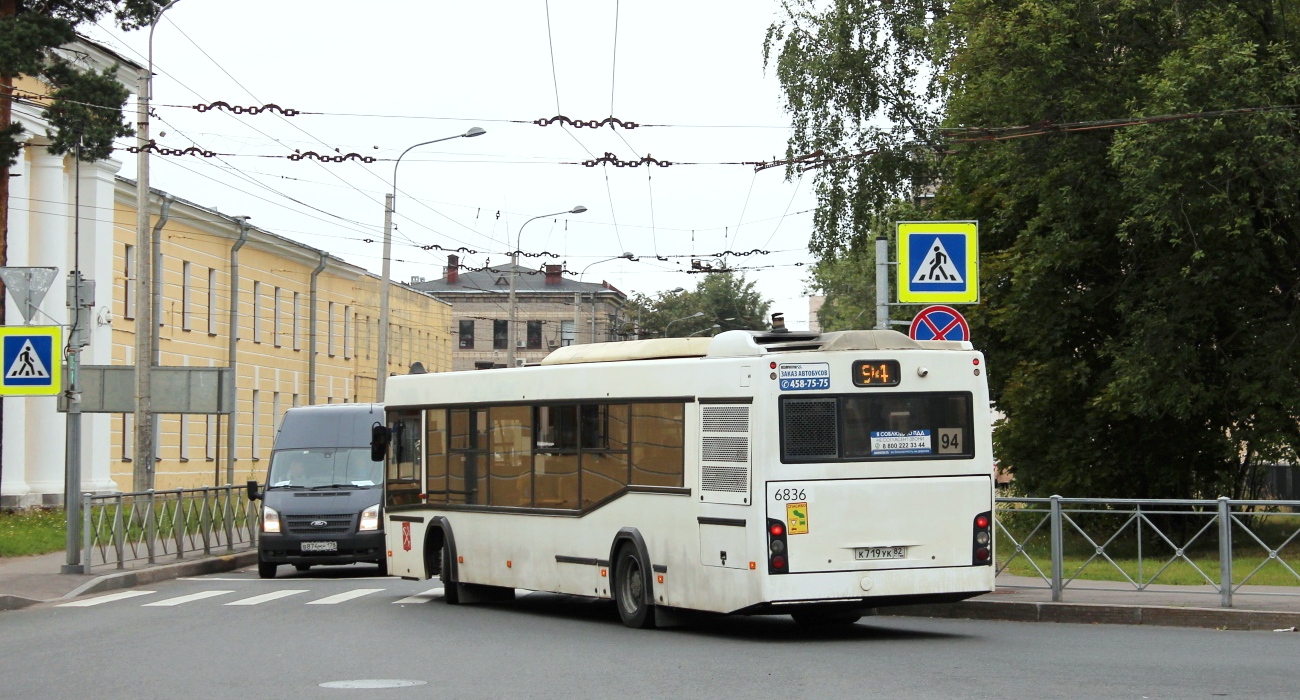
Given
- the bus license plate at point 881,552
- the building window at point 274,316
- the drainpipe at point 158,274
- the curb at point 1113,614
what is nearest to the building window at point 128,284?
the drainpipe at point 158,274

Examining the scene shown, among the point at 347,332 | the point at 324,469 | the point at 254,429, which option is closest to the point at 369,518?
the point at 324,469

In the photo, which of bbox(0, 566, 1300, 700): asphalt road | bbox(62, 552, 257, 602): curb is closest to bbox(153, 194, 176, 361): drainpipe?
bbox(62, 552, 257, 602): curb

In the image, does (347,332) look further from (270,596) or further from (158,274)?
(270,596)

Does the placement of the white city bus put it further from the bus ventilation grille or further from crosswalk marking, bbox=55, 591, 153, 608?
crosswalk marking, bbox=55, 591, 153, 608

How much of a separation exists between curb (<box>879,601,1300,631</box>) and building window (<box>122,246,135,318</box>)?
32.3 metres

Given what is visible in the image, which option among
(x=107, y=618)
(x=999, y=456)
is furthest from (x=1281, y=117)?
(x=107, y=618)

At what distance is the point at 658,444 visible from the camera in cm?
1538

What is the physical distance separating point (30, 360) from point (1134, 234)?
1558 centimetres

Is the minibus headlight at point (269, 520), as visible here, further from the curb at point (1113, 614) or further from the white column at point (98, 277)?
the white column at point (98, 277)

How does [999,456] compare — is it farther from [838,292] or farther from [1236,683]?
[838,292]

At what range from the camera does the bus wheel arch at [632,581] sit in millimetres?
15375

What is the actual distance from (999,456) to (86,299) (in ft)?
51.6

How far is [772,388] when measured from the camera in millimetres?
14117

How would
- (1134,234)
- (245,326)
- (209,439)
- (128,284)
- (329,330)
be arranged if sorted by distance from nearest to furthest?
(1134,234), (128,284), (209,439), (245,326), (329,330)
